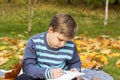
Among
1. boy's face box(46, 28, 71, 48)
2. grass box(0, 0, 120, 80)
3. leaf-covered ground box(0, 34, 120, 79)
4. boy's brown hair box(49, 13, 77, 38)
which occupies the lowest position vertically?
grass box(0, 0, 120, 80)

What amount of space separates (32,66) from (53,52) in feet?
0.94

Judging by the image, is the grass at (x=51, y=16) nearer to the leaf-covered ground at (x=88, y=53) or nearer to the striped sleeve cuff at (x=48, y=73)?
the leaf-covered ground at (x=88, y=53)

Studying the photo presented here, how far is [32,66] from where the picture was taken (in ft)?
14.6

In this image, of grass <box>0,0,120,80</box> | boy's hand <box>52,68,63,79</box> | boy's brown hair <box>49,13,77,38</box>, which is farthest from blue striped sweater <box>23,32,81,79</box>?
grass <box>0,0,120,80</box>

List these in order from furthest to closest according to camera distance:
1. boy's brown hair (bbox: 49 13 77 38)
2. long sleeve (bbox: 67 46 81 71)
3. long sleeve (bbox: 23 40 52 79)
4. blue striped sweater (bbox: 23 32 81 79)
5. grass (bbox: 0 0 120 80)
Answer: grass (bbox: 0 0 120 80), long sleeve (bbox: 67 46 81 71), blue striped sweater (bbox: 23 32 81 79), long sleeve (bbox: 23 40 52 79), boy's brown hair (bbox: 49 13 77 38)

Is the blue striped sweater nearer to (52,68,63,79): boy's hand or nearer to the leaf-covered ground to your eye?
(52,68,63,79): boy's hand

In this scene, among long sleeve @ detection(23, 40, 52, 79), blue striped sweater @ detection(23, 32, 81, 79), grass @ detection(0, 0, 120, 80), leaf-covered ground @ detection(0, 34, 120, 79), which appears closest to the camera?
long sleeve @ detection(23, 40, 52, 79)

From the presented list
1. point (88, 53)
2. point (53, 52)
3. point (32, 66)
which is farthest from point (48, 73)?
point (88, 53)

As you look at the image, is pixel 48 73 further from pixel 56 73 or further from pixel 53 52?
pixel 53 52

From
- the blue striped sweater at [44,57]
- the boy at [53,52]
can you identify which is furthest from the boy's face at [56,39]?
the blue striped sweater at [44,57]

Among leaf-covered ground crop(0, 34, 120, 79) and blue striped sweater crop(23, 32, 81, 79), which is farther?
leaf-covered ground crop(0, 34, 120, 79)

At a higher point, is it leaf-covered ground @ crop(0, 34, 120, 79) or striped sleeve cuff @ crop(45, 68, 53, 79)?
striped sleeve cuff @ crop(45, 68, 53, 79)

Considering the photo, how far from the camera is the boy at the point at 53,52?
14.0ft

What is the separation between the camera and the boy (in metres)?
4.28
